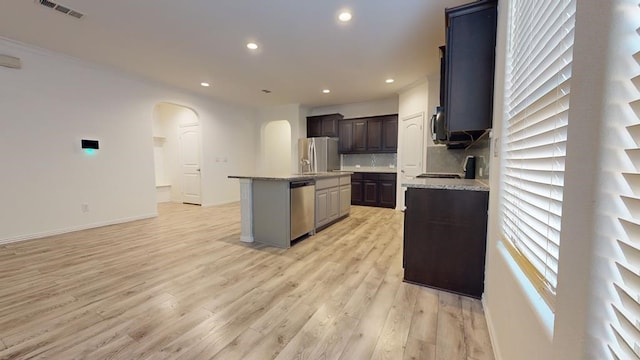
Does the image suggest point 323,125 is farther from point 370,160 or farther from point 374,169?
point 374,169

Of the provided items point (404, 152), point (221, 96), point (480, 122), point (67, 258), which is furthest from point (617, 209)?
point (221, 96)

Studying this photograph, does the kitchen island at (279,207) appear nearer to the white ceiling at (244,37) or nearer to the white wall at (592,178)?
the white ceiling at (244,37)

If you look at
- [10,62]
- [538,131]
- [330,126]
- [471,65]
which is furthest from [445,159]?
[10,62]

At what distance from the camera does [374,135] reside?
616 cm

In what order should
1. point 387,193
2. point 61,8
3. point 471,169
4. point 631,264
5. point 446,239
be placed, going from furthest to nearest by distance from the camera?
point 387,193 → point 471,169 → point 61,8 → point 446,239 → point 631,264

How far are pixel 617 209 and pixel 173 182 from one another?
26.1ft

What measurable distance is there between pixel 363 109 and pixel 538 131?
19.1ft

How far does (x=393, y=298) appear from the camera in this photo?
202 centimetres

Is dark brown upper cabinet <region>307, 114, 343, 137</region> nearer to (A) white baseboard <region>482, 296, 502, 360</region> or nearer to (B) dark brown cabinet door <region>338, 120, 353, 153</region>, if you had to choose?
(B) dark brown cabinet door <region>338, 120, 353, 153</region>

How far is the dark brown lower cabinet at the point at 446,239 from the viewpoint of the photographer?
1.98 metres

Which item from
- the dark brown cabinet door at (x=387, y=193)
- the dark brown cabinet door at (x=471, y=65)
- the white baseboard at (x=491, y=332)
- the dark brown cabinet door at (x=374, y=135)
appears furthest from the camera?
the dark brown cabinet door at (x=374, y=135)

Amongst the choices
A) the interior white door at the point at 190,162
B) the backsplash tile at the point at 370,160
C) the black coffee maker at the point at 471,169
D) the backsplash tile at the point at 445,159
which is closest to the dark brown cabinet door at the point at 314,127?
the backsplash tile at the point at 370,160

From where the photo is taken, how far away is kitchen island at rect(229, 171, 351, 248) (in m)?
3.17

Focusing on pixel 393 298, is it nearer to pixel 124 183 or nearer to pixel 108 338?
pixel 108 338
